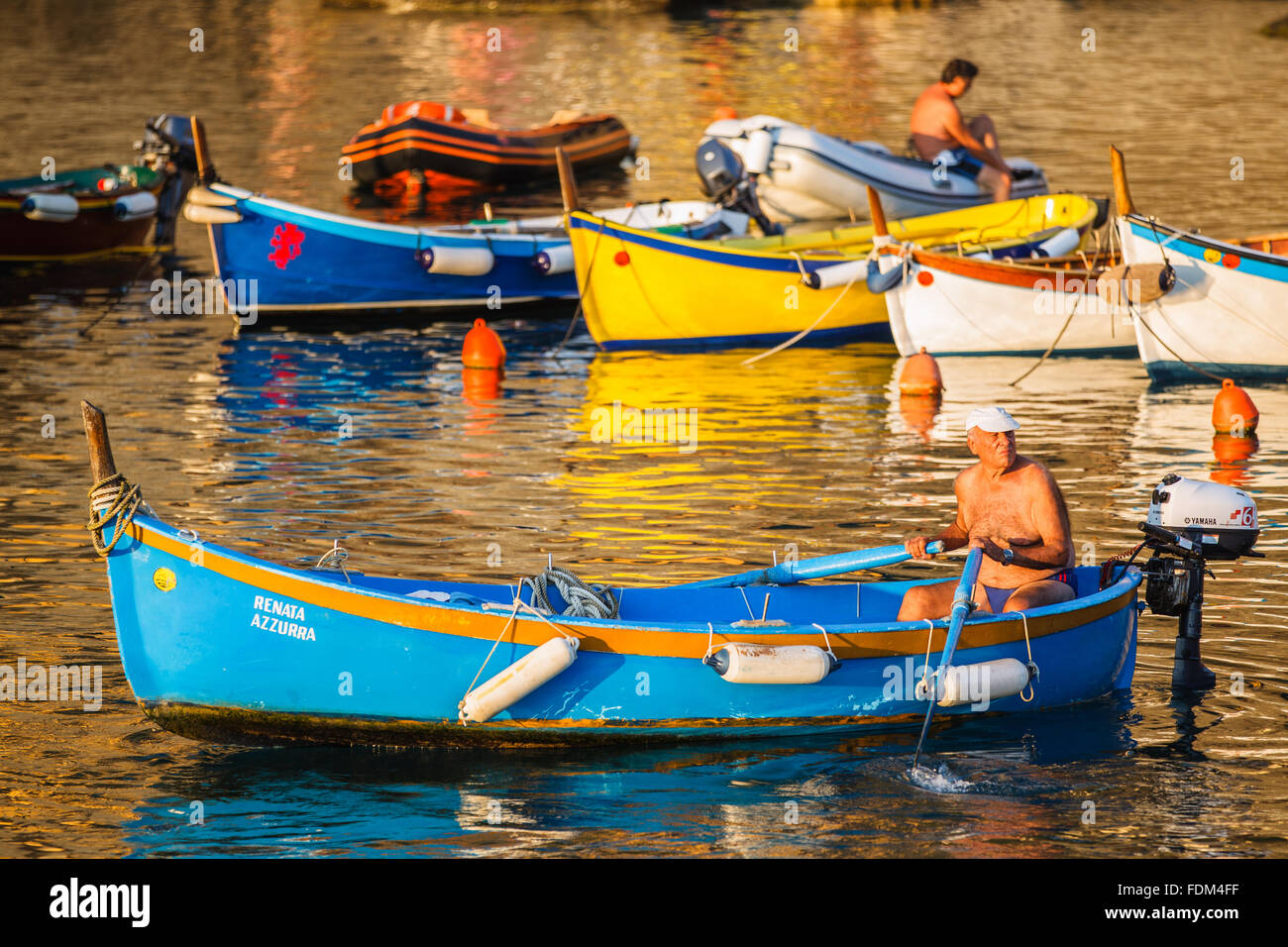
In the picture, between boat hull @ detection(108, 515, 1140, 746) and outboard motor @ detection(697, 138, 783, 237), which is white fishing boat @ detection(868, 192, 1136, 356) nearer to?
outboard motor @ detection(697, 138, 783, 237)

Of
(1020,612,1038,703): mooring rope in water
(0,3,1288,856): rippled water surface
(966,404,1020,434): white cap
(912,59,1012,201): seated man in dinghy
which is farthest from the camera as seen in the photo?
(912,59,1012,201): seated man in dinghy

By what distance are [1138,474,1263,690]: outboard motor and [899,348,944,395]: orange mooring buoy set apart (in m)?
6.82


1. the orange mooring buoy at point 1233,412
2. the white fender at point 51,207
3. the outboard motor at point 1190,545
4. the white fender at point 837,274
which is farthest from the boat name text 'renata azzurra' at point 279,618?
the white fender at point 51,207

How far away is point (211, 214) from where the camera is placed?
18328 millimetres

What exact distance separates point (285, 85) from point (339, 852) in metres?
36.5

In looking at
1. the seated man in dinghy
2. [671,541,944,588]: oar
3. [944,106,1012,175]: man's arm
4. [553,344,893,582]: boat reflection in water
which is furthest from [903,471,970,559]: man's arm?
[944,106,1012,175]: man's arm

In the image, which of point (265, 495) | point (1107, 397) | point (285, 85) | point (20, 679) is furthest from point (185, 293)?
point (285, 85)

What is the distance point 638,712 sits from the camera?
866 centimetres

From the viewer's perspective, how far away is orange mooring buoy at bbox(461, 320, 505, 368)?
17672mm

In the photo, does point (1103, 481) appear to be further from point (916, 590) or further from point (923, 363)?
point (916, 590)

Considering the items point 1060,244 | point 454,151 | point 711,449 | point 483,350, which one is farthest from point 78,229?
point 1060,244

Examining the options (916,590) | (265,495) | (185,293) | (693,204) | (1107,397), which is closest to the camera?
(916,590)
